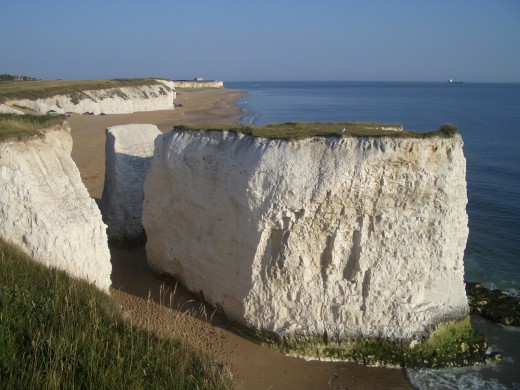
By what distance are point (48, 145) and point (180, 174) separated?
3.20 m

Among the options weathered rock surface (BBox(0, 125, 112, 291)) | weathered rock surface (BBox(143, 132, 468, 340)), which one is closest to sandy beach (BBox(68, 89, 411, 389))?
weathered rock surface (BBox(143, 132, 468, 340))

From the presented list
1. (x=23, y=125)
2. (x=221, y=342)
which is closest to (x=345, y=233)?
(x=221, y=342)

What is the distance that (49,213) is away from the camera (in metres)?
9.71

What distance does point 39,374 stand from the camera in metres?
5.59

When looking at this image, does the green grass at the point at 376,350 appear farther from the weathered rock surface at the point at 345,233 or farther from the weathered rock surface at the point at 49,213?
the weathered rock surface at the point at 49,213

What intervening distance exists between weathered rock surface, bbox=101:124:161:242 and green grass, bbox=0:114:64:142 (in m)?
2.42

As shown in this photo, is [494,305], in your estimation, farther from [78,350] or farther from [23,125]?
[23,125]

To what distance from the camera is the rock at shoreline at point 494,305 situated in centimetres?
1262

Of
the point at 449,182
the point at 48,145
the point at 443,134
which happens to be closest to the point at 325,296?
the point at 449,182

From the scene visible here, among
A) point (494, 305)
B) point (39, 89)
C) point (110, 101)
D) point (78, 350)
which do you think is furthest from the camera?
Answer: point (110, 101)

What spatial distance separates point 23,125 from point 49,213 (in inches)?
123

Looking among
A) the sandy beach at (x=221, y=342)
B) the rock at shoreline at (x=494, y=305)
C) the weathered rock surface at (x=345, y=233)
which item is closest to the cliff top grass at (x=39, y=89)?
the sandy beach at (x=221, y=342)

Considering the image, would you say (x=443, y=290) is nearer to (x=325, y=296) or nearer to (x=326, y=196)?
(x=325, y=296)

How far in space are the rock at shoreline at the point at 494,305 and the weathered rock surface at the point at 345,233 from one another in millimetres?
2597
